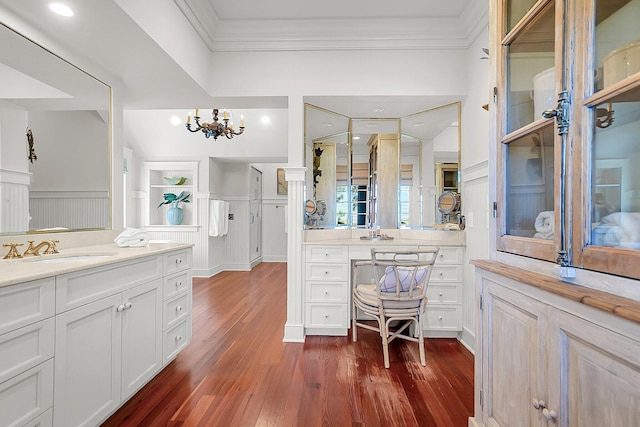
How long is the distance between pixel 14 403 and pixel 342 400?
60.5 inches

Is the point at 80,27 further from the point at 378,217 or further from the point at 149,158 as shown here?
the point at 149,158

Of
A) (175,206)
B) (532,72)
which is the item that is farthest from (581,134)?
(175,206)

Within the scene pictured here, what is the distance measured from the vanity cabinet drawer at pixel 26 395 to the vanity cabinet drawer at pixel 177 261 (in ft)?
2.98

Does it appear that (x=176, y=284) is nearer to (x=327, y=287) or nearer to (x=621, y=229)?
(x=327, y=287)

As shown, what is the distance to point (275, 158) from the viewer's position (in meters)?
5.50

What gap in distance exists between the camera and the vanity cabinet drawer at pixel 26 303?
108 cm

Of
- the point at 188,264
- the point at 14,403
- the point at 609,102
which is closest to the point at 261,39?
the point at 188,264

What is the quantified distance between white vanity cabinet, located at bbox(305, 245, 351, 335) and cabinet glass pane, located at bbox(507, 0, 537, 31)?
1.99 m

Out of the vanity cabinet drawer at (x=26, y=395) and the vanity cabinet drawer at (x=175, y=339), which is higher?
the vanity cabinet drawer at (x=26, y=395)

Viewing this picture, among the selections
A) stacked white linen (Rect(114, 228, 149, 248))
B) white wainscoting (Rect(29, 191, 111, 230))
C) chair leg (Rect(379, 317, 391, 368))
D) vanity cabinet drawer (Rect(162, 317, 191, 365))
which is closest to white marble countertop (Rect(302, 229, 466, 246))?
chair leg (Rect(379, 317, 391, 368))

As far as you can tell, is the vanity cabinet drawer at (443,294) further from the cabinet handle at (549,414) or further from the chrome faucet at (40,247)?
the chrome faucet at (40,247)

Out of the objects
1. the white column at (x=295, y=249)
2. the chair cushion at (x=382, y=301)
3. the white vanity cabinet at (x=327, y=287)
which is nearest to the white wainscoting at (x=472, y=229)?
the chair cushion at (x=382, y=301)

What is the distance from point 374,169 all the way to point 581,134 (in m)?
2.56

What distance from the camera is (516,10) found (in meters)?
1.23
